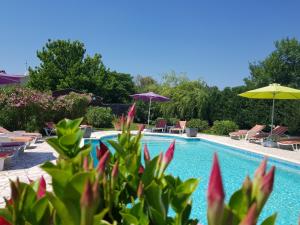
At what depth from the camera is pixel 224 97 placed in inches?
1002

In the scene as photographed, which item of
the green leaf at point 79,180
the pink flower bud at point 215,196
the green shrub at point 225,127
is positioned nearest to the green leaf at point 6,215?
the green leaf at point 79,180

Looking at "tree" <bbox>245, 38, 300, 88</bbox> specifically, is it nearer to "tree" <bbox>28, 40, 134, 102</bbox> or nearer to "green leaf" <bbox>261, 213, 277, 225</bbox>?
"tree" <bbox>28, 40, 134, 102</bbox>

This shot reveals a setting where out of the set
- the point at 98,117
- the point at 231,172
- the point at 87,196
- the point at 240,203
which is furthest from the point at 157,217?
the point at 98,117

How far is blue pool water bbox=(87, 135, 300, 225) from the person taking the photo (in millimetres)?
7418

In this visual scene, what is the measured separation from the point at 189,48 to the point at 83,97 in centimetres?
1849

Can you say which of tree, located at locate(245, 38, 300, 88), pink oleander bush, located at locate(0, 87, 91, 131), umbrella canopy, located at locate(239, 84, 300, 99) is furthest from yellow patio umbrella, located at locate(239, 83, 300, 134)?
tree, located at locate(245, 38, 300, 88)

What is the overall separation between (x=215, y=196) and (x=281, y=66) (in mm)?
47516

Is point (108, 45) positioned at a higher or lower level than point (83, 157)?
higher

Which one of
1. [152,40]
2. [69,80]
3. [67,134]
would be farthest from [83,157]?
[152,40]

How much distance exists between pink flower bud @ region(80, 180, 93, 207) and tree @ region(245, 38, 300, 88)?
44046 millimetres

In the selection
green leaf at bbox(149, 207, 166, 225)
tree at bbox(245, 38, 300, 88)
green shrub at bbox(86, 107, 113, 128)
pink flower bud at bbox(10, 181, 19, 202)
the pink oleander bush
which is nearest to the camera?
pink flower bud at bbox(10, 181, 19, 202)

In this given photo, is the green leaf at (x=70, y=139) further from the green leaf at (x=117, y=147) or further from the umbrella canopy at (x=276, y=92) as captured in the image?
the umbrella canopy at (x=276, y=92)

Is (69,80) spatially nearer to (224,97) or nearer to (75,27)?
(75,27)

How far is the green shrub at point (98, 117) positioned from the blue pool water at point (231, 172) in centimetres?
578
